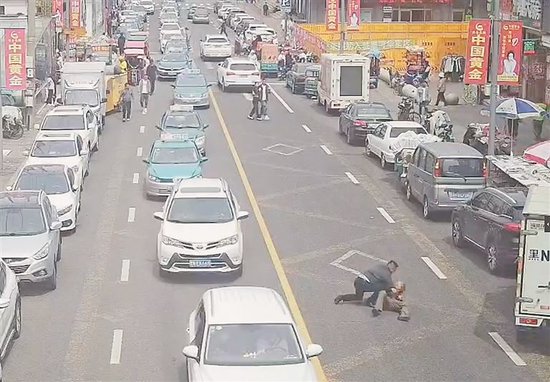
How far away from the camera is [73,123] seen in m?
36.0

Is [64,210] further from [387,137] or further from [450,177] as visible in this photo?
[387,137]

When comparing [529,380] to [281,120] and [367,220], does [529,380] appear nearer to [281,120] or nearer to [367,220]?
[367,220]

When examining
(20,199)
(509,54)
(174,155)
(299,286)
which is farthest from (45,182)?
(509,54)

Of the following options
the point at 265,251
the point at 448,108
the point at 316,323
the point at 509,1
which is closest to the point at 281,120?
the point at 448,108

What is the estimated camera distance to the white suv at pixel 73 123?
1400 inches

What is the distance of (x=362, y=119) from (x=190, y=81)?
37.7ft

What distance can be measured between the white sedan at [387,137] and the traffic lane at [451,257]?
0.43 metres

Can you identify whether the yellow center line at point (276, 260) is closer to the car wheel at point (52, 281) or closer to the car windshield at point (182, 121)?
the car windshield at point (182, 121)

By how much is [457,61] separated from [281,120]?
1763 cm

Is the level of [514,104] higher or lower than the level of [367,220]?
higher

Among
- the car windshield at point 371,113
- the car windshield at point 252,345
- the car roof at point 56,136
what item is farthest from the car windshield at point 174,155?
the car windshield at point 252,345

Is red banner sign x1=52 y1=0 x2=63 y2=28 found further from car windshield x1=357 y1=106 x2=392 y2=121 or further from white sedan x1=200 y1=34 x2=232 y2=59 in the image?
car windshield x1=357 y1=106 x2=392 y2=121

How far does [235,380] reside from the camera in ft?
44.7

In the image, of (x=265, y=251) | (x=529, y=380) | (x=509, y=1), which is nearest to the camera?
(x=529, y=380)
